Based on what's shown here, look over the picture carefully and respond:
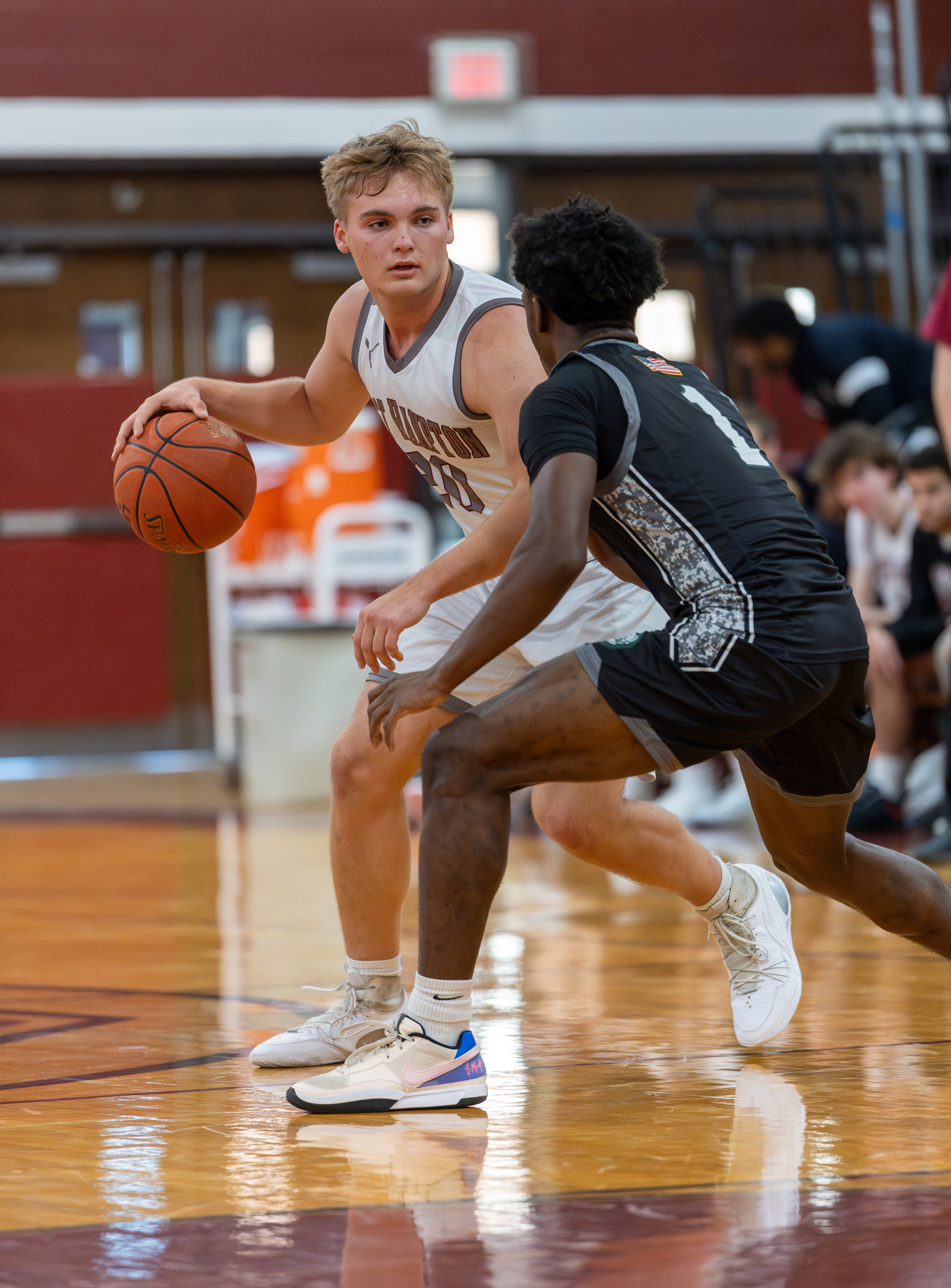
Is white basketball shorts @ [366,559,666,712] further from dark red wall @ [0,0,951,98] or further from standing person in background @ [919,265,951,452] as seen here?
dark red wall @ [0,0,951,98]

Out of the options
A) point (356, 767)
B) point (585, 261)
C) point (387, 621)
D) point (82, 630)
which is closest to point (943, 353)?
point (585, 261)

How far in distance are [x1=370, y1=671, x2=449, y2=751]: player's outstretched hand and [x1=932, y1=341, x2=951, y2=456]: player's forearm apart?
2.66 meters

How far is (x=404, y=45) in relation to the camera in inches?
436

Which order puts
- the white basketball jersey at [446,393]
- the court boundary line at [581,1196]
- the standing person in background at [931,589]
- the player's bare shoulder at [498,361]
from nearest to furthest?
the court boundary line at [581,1196] → the player's bare shoulder at [498,361] → the white basketball jersey at [446,393] → the standing person in background at [931,589]

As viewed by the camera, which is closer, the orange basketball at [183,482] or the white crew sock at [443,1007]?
the white crew sock at [443,1007]

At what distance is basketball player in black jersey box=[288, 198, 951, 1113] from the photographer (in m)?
2.65

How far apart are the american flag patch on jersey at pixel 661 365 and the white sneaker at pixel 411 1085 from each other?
1.08 metres

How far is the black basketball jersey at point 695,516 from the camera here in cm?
269

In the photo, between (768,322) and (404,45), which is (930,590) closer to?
(768,322)

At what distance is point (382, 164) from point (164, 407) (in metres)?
0.63

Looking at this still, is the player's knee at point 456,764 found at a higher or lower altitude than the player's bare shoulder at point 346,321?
lower

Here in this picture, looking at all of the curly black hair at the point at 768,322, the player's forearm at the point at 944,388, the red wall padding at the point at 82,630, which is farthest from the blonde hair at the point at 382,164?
the red wall padding at the point at 82,630

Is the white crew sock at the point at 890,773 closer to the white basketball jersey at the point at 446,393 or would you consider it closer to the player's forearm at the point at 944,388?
the player's forearm at the point at 944,388

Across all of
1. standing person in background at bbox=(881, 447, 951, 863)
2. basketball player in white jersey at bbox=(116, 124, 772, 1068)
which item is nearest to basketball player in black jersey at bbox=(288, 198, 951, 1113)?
basketball player in white jersey at bbox=(116, 124, 772, 1068)
